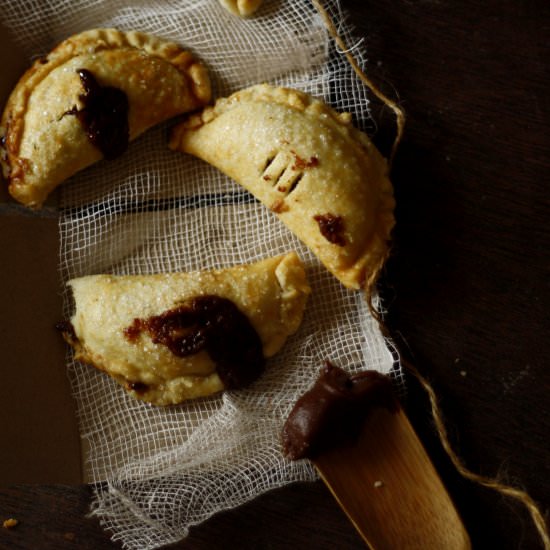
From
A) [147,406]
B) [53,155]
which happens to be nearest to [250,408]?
[147,406]

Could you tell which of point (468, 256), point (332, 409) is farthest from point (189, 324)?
point (468, 256)

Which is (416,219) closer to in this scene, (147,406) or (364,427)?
(364,427)

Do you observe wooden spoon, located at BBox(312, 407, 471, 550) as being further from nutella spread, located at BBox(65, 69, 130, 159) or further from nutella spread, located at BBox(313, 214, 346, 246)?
nutella spread, located at BBox(65, 69, 130, 159)

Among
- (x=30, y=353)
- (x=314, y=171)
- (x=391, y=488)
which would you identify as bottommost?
(x=391, y=488)

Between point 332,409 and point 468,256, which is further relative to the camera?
point 468,256

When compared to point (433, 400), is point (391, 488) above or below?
below

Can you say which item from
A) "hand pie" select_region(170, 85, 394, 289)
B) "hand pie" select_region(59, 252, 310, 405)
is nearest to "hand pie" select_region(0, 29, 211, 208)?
"hand pie" select_region(170, 85, 394, 289)

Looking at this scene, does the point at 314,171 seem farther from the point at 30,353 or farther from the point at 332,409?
the point at 30,353
